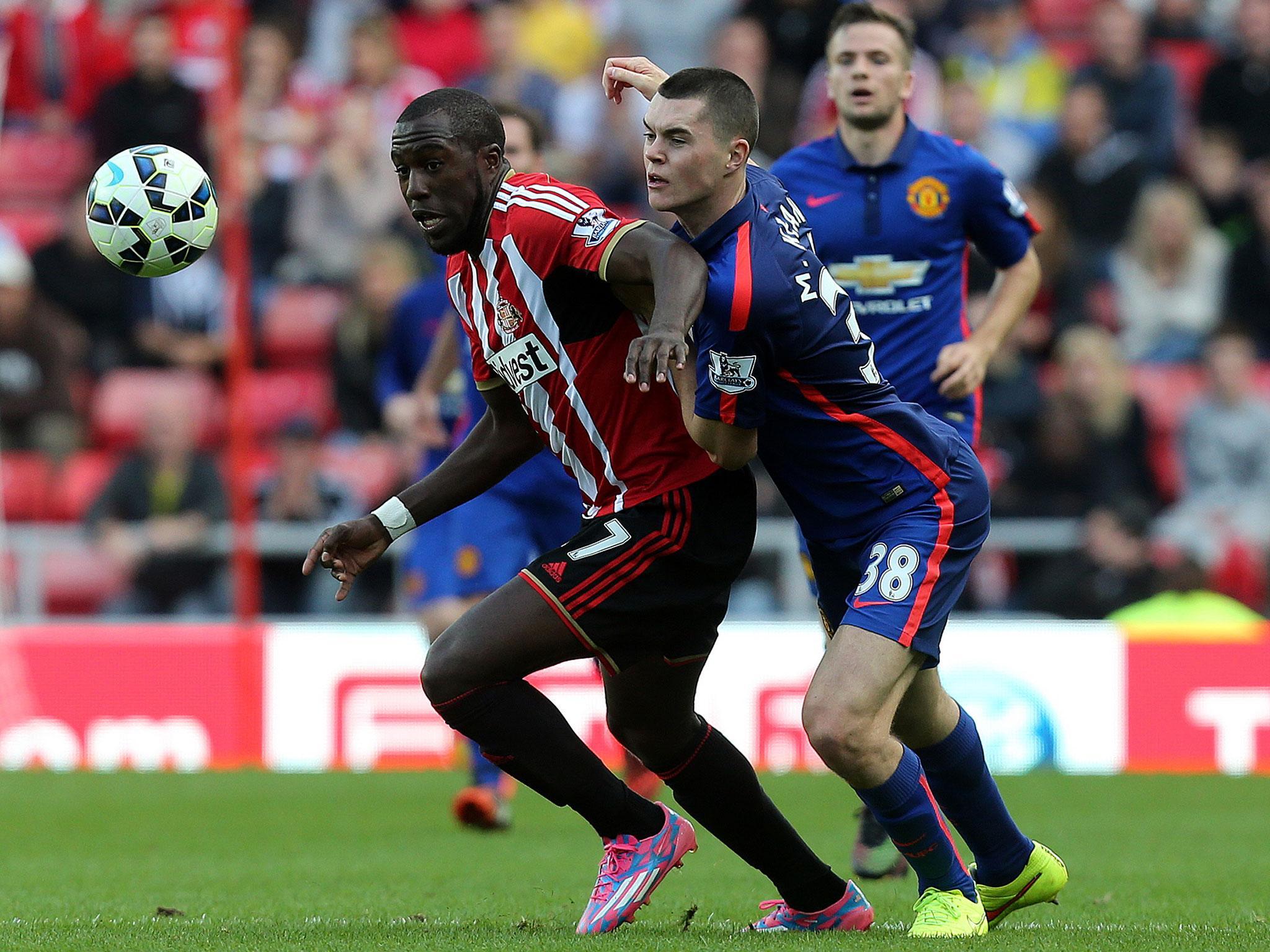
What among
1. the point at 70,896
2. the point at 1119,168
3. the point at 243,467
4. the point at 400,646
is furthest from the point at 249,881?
the point at 1119,168

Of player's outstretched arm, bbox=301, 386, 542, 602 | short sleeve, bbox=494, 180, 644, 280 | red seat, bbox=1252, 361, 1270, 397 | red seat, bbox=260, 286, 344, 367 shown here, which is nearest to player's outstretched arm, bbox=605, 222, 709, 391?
short sleeve, bbox=494, 180, 644, 280

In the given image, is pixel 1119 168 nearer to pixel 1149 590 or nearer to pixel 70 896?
pixel 1149 590

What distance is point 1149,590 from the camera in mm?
10984

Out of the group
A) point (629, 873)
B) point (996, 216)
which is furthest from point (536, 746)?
point (996, 216)

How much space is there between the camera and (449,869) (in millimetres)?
6297

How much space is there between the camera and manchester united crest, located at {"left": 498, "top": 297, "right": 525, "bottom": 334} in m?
4.59

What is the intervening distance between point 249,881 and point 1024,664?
544cm

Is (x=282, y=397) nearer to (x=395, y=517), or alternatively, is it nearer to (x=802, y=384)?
(x=395, y=517)

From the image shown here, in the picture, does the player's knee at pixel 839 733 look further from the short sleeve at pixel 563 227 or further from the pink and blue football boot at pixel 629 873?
the short sleeve at pixel 563 227

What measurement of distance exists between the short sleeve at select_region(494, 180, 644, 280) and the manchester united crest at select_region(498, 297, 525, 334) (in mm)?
136

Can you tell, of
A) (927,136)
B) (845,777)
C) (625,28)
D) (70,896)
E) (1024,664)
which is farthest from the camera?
(625,28)

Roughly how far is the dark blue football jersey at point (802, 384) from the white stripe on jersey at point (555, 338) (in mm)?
344

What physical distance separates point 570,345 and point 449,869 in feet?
8.01

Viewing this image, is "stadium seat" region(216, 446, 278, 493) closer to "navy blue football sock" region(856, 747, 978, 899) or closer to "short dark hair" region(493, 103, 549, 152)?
"short dark hair" region(493, 103, 549, 152)
